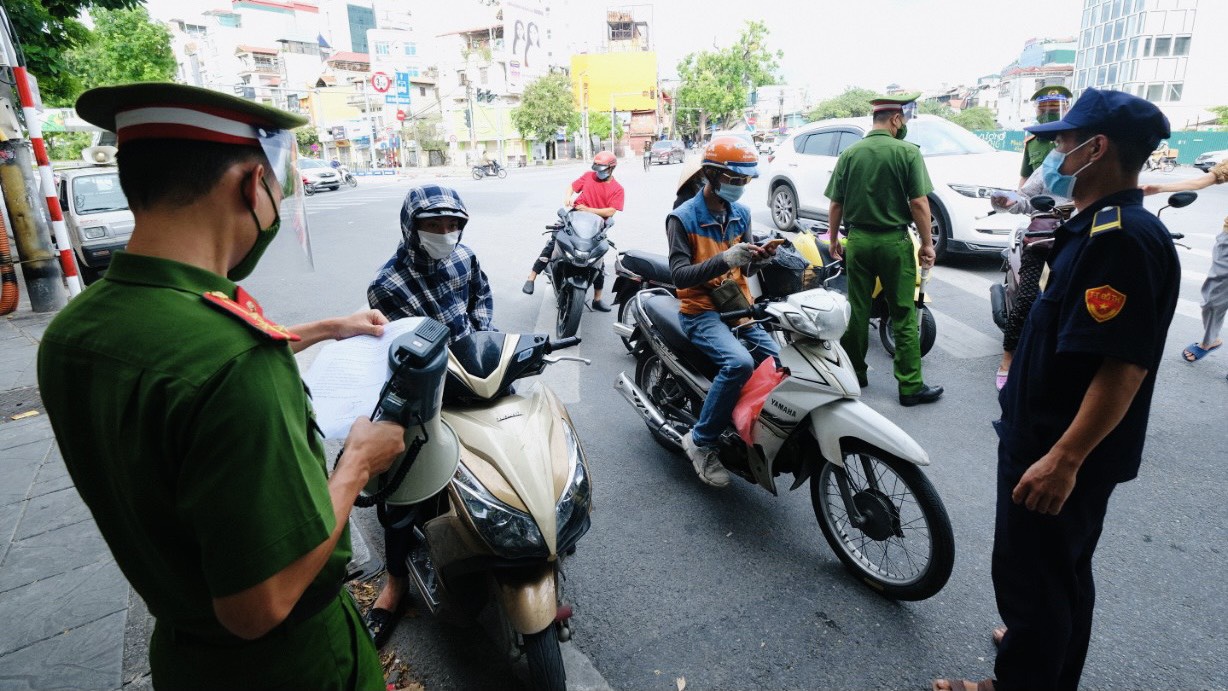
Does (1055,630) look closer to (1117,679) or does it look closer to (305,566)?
(1117,679)

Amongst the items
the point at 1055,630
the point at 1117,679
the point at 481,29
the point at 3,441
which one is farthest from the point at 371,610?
the point at 481,29

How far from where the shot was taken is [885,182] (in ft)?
14.6

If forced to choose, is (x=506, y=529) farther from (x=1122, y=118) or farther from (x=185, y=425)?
(x=1122, y=118)

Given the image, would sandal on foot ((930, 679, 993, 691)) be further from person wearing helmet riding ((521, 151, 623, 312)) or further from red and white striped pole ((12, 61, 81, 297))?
red and white striped pole ((12, 61, 81, 297))

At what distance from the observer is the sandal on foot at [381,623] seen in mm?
2541

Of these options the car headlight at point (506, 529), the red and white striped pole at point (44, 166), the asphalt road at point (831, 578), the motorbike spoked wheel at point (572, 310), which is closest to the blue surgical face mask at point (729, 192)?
the asphalt road at point (831, 578)

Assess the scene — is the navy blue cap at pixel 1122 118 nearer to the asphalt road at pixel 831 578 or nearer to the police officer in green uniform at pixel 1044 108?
the asphalt road at pixel 831 578

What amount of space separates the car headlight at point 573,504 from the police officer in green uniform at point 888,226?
2.91 metres

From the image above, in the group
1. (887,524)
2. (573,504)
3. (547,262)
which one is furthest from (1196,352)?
(547,262)

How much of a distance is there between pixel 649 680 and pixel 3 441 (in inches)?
186

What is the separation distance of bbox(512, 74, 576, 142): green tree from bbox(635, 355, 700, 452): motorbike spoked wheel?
49989 millimetres

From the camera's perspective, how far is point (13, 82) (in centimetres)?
658

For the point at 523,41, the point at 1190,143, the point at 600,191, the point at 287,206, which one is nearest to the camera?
the point at 287,206

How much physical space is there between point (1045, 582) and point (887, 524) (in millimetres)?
774
